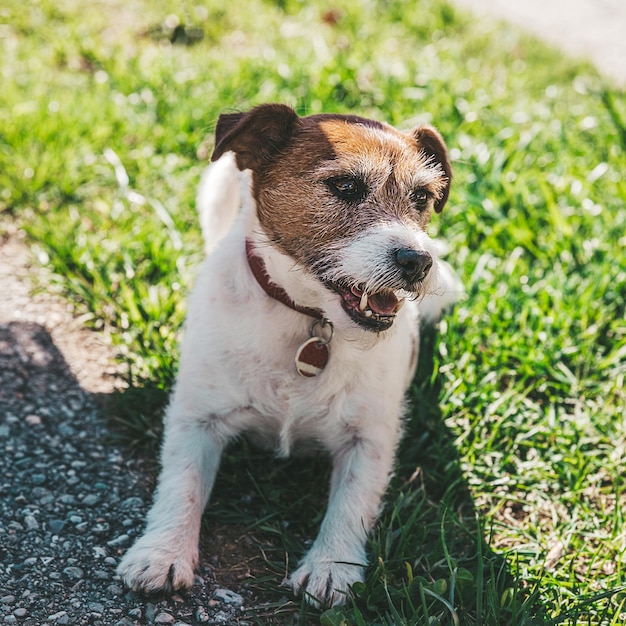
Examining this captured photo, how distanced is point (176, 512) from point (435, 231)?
102 inches

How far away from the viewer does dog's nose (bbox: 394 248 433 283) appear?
277cm

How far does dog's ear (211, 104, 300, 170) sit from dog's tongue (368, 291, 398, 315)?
688 mm

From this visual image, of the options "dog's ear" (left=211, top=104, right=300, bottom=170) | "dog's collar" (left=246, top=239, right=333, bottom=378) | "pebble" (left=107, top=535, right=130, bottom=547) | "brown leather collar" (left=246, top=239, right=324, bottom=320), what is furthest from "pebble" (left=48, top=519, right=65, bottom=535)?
"dog's ear" (left=211, top=104, right=300, bottom=170)

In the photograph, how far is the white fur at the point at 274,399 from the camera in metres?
3.06

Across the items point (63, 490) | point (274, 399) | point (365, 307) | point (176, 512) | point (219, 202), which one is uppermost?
point (365, 307)

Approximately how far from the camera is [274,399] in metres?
3.26

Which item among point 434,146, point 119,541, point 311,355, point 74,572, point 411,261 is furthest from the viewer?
point 434,146

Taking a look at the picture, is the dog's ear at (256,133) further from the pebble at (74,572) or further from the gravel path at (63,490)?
the pebble at (74,572)

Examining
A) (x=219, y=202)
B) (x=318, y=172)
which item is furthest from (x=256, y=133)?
(x=219, y=202)

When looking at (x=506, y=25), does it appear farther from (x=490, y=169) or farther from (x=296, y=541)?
(x=296, y=541)

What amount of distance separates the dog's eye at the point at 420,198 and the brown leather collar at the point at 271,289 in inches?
22.3

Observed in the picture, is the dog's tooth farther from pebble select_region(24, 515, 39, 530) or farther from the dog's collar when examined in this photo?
pebble select_region(24, 515, 39, 530)

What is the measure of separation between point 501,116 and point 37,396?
4.02m

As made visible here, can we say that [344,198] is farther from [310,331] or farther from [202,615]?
[202,615]
